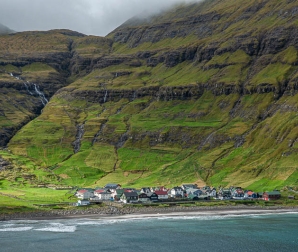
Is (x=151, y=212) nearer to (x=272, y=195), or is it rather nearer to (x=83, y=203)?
(x=83, y=203)

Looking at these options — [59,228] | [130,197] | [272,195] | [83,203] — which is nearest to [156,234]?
[59,228]

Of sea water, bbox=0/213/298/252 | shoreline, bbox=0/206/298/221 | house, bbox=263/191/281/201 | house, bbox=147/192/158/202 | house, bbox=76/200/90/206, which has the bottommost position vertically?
sea water, bbox=0/213/298/252

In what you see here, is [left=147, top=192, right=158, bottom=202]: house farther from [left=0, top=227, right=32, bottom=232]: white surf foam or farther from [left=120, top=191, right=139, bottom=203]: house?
Result: [left=0, top=227, right=32, bottom=232]: white surf foam

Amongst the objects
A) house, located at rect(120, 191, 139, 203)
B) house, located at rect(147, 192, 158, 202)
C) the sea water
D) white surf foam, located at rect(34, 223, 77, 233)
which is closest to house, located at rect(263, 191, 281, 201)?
the sea water

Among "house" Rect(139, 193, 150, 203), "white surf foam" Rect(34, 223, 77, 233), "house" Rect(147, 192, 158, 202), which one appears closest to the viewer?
"white surf foam" Rect(34, 223, 77, 233)

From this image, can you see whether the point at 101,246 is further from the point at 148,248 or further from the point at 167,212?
the point at 167,212

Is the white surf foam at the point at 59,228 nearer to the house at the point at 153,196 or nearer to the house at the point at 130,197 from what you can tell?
the house at the point at 130,197
